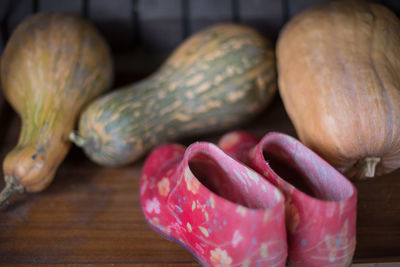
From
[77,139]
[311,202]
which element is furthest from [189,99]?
[311,202]

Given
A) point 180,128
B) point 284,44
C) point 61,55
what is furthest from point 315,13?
point 61,55

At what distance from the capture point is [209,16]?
0.87 metres

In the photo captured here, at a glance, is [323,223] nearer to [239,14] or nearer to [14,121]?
[239,14]

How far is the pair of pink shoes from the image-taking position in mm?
502

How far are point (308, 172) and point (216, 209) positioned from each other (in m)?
0.17

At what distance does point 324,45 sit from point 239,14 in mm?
249

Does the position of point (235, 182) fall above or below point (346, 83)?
below

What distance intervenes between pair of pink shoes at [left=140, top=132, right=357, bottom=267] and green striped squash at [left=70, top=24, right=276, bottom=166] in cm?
11

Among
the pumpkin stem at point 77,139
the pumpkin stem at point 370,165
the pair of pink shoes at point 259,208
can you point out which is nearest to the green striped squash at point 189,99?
the pumpkin stem at point 77,139

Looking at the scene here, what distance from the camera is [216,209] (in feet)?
1.67

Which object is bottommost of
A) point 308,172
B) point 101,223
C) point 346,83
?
point 101,223

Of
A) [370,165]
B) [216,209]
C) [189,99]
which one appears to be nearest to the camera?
[216,209]

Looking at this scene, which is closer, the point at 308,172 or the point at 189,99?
the point at 308,172

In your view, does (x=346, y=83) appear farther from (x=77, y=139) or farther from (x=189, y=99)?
(x=77, y=139)
